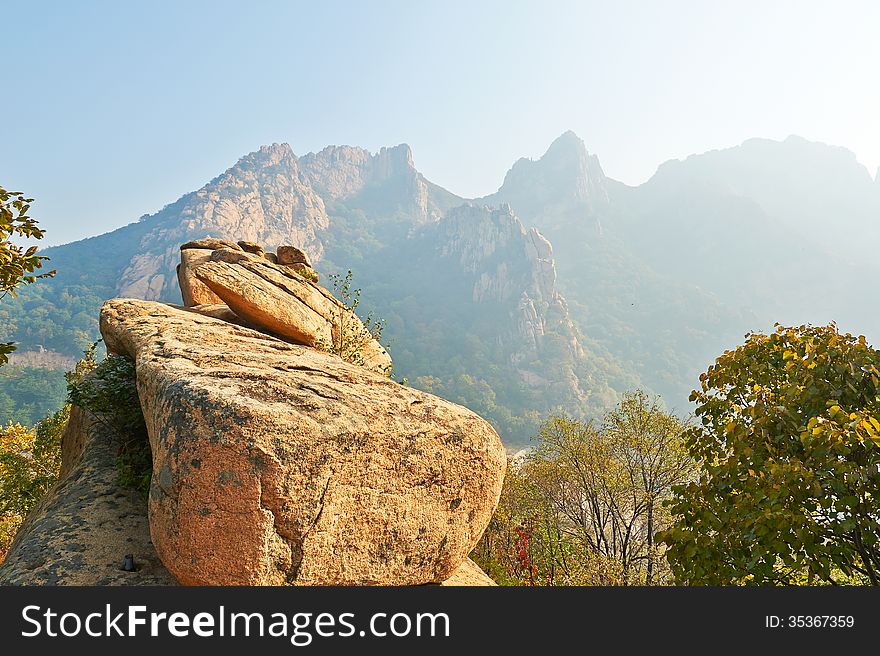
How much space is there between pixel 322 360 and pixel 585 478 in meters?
18.3

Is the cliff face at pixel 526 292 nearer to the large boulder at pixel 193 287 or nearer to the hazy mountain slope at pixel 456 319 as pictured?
the hazy mountain slope at pixel 456 319

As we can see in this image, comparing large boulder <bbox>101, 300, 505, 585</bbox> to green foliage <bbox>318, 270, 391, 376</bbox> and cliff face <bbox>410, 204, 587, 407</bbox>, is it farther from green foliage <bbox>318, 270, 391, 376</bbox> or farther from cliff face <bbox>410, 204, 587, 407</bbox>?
cliff face <bbox>410, 204, 587, 407</bbox>

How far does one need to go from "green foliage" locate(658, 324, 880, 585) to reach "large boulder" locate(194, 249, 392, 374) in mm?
8578

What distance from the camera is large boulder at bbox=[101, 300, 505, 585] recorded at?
4500 millimetres

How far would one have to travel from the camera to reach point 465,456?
6055 millimetres

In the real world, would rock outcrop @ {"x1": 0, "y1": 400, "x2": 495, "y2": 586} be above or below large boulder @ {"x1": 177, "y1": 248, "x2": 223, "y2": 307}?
below

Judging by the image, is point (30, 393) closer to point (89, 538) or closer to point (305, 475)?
point (89, 538)

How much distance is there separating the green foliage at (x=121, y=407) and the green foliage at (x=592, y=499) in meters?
13.2

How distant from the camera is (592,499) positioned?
22.6 meters

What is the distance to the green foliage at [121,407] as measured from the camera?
26.5 ft

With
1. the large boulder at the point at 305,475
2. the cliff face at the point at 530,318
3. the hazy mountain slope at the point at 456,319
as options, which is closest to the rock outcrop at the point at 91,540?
the large boulder at the point at 305,475

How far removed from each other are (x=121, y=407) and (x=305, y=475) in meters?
5.74

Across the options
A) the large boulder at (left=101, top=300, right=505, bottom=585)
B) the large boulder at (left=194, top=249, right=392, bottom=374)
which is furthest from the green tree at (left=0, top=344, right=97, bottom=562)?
the large boulder at (left=101, top=300, right=505, bottom=585)

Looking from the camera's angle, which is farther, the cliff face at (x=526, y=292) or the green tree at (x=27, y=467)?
the cliff face at (x=526, y=292)
